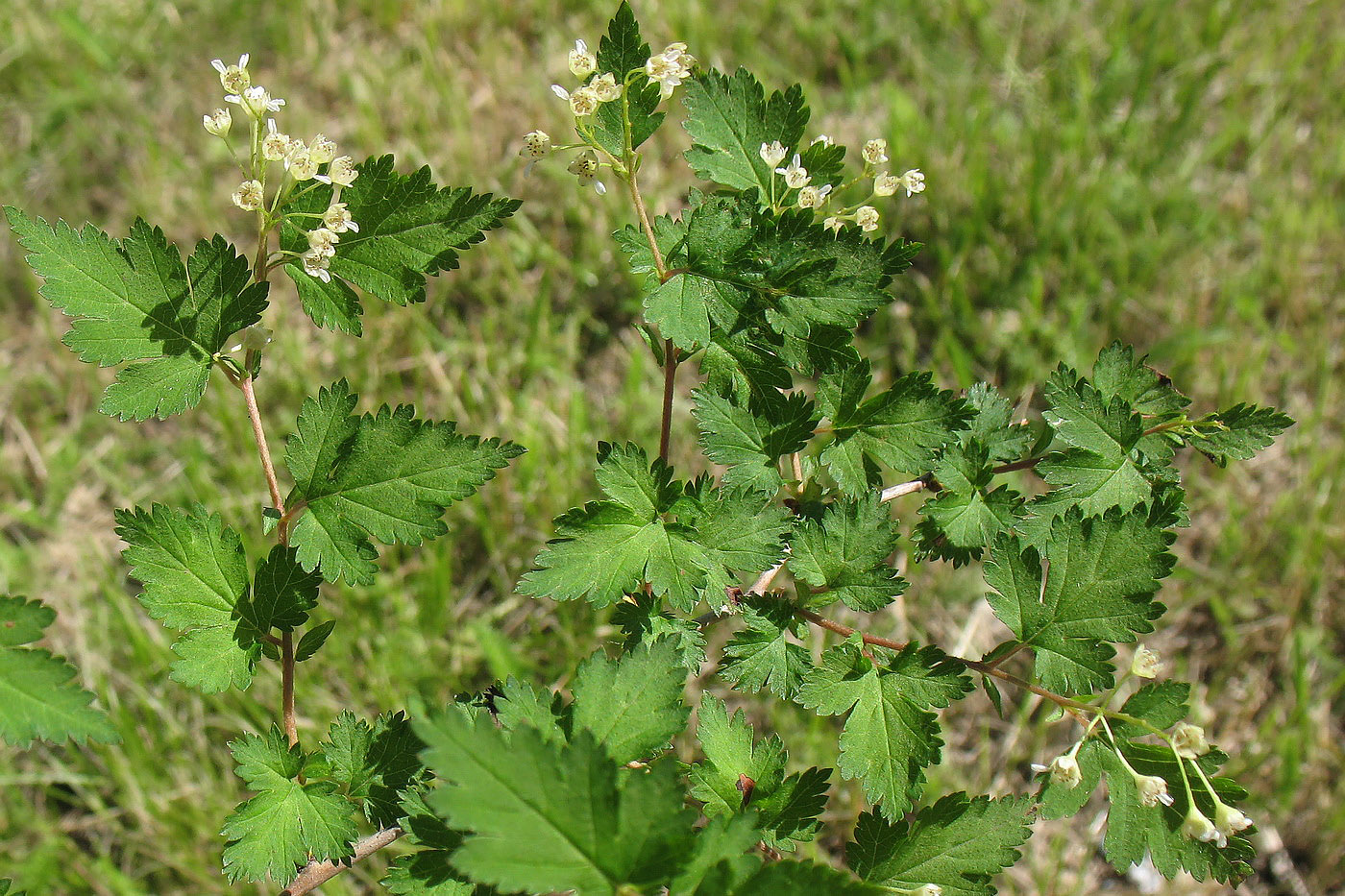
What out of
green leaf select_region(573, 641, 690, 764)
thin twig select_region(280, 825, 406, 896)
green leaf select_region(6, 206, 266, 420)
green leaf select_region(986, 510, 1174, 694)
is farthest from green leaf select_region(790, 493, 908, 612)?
green leaf select_region(6, 206, 266, 420)

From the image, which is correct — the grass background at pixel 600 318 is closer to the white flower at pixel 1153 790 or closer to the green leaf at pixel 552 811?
the white flower at pixel 1153 790

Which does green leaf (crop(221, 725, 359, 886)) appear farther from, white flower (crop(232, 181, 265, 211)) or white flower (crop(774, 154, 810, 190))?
white flower (crop(774, 154, 810, 190))

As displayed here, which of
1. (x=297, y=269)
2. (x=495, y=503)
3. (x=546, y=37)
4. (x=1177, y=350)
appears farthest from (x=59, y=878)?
(x=1177, y=350)

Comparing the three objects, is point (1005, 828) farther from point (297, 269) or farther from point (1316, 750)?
point (1316, 750)

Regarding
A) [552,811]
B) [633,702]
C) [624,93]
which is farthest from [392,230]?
[552,811]

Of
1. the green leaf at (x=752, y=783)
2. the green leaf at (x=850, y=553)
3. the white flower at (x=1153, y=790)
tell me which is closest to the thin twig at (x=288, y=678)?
the green leaf at (x=752, y=783)
